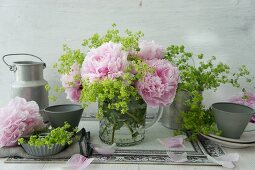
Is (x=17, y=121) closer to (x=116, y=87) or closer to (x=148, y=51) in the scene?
(x=116, y=87)

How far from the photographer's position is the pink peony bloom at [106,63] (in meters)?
0.81

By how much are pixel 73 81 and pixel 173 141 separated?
1.27 feet

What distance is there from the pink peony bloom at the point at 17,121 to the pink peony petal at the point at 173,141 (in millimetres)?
414

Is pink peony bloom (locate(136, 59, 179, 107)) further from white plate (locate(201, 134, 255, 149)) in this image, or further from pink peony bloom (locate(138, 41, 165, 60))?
white plate (locate(201, 134, 255, 149))

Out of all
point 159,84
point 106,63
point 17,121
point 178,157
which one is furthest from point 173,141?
point 17,121

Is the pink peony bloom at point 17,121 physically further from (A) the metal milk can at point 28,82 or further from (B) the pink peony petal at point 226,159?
(B) the pink peony petal at point 226,159

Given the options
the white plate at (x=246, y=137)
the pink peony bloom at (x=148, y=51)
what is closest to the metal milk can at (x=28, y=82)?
the pink peony bloom at (x=148, y=51)

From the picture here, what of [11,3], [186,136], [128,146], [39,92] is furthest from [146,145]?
[11,3]

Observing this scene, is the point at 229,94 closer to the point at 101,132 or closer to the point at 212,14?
the point at 212,14

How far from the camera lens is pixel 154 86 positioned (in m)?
0.84

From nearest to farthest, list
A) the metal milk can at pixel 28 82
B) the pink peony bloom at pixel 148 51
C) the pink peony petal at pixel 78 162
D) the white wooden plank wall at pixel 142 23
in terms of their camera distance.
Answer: the pink peony petal at pixel 78 162 → the pink peony bloom at pixel 148 51 → the metal milk can at pixel 28 82 → the white wooden plank wall at pixel 142 23

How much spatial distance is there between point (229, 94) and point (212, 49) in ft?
0.76

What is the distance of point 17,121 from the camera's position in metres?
0.85

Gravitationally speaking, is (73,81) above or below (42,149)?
above
